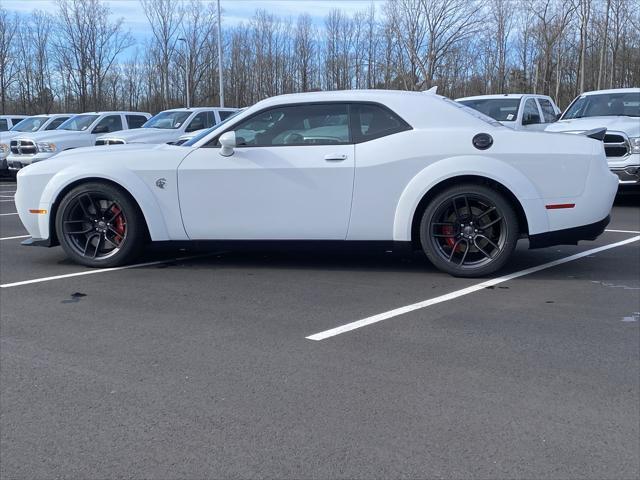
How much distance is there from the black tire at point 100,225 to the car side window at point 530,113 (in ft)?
30.0

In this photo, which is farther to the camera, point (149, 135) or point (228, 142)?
point (149, 135)

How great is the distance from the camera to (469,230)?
6324mm

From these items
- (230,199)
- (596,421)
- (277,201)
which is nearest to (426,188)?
(277,201)

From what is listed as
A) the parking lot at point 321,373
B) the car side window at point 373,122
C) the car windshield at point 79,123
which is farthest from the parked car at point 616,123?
the car windshield at point 79,123

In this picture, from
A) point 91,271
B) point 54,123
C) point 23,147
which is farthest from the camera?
point 54,123

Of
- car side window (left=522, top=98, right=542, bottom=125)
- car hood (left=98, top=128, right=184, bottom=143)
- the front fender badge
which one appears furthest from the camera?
car hood (left=98, top=128, right=184, bottom=143)

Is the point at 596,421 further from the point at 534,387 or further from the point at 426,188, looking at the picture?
the point at 426,188

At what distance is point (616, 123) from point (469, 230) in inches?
265

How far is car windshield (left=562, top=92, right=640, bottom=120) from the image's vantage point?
12.5 meters

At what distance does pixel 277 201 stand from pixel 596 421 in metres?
3.60

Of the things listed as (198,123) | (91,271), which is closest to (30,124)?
(198,123)

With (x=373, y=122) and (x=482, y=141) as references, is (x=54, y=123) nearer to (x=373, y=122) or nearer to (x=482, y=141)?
(x=373, y=122)

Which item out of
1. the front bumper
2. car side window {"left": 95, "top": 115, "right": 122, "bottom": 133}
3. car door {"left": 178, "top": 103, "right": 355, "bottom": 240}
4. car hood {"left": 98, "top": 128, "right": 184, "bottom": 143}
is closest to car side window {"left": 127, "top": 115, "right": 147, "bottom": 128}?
car side window {"left": 95, "top": 115, "right": 122, "bottom": 133}

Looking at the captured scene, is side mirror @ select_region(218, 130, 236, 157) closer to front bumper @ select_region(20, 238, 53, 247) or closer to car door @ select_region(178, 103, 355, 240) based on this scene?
car door @ select_region(178, 103, 355, 240)
